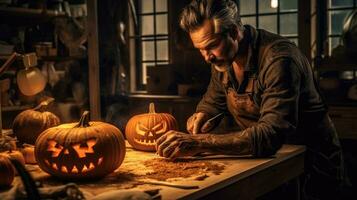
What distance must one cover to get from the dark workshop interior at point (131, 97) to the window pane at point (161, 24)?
2 centimetres

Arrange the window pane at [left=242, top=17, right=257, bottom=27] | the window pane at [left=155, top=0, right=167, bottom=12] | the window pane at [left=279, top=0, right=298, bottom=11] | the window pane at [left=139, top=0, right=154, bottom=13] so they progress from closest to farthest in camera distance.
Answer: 1. the window pane at [left=279, top=0, right=298, bottom=11]
2. the window pane at [left=242, top=17, right=257, bottom=27]
3. the window pane at [left=155, top=0, right=167, bottom=12]
4. the window pane at [left=139, top=0, right=154, bottom=13]

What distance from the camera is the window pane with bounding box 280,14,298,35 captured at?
6.66m

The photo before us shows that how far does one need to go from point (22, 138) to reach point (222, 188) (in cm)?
133

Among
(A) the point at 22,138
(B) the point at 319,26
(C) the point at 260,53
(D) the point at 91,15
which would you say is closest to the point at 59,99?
(D) the point at 91,15

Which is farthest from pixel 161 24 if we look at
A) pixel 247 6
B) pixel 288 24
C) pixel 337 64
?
pixel 337 64

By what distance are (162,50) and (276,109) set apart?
5.35 m

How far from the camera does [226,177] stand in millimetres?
2193

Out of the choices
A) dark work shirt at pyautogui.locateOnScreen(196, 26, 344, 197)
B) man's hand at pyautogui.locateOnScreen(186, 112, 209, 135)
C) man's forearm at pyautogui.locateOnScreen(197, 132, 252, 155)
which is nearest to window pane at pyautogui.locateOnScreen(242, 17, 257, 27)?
dark work shirt at pyautogui.locateOnScreen(196, 26, 344, 197)

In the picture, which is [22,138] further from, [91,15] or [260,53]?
[91,15]

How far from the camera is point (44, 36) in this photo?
21.5ft

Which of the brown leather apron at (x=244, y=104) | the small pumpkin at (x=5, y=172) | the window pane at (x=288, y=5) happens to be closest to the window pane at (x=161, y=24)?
the window pane at (x=288, y=5)

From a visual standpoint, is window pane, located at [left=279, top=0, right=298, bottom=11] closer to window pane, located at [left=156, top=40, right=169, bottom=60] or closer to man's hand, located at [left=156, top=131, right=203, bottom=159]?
window pane, located at [left=156, top=40, right=169, bottom=60]

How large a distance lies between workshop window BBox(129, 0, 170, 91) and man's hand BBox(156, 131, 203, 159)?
17.2 ft

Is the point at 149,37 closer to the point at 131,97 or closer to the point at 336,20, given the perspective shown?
the point at 131,97
